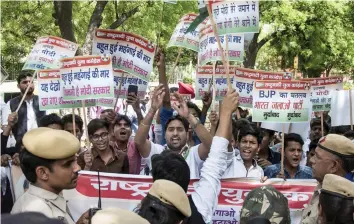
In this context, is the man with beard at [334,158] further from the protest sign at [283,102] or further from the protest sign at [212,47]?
the protest sign at [212,47]

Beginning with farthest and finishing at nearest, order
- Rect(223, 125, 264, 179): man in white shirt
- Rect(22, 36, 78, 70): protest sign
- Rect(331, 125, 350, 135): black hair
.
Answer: Rect(331, 125, 350, 135): black hair
Rect(22, 36, 78, 70): protest sign
Rect(223, 125, 264, 179): man in white shirt

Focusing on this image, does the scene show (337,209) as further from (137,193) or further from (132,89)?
(132,89)

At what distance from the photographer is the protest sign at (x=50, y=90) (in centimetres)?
637

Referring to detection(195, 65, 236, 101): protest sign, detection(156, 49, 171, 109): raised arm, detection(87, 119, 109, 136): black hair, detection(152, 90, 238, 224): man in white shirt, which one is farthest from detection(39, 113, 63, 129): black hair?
detection(152, 90, 238, 224): man in white shirt

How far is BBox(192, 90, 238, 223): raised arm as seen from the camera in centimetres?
321

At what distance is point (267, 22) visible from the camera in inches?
803

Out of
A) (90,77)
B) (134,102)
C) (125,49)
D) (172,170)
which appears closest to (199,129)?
(172,170)

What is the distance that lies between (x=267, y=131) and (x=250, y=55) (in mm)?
15953

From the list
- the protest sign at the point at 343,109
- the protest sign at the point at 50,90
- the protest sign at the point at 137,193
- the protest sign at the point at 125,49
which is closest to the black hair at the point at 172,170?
the protest sign at the point at 137,193

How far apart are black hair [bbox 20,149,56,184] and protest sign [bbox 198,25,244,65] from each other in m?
3.46

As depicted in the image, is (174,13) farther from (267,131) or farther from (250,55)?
(267,131)

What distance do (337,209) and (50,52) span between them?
463 cm

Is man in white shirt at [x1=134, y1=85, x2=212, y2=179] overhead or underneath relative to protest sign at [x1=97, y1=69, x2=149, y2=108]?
underneath

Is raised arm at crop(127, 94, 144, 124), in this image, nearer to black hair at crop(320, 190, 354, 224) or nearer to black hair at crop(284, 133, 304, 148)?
black hair at crop(284, 133, 304, 148)
